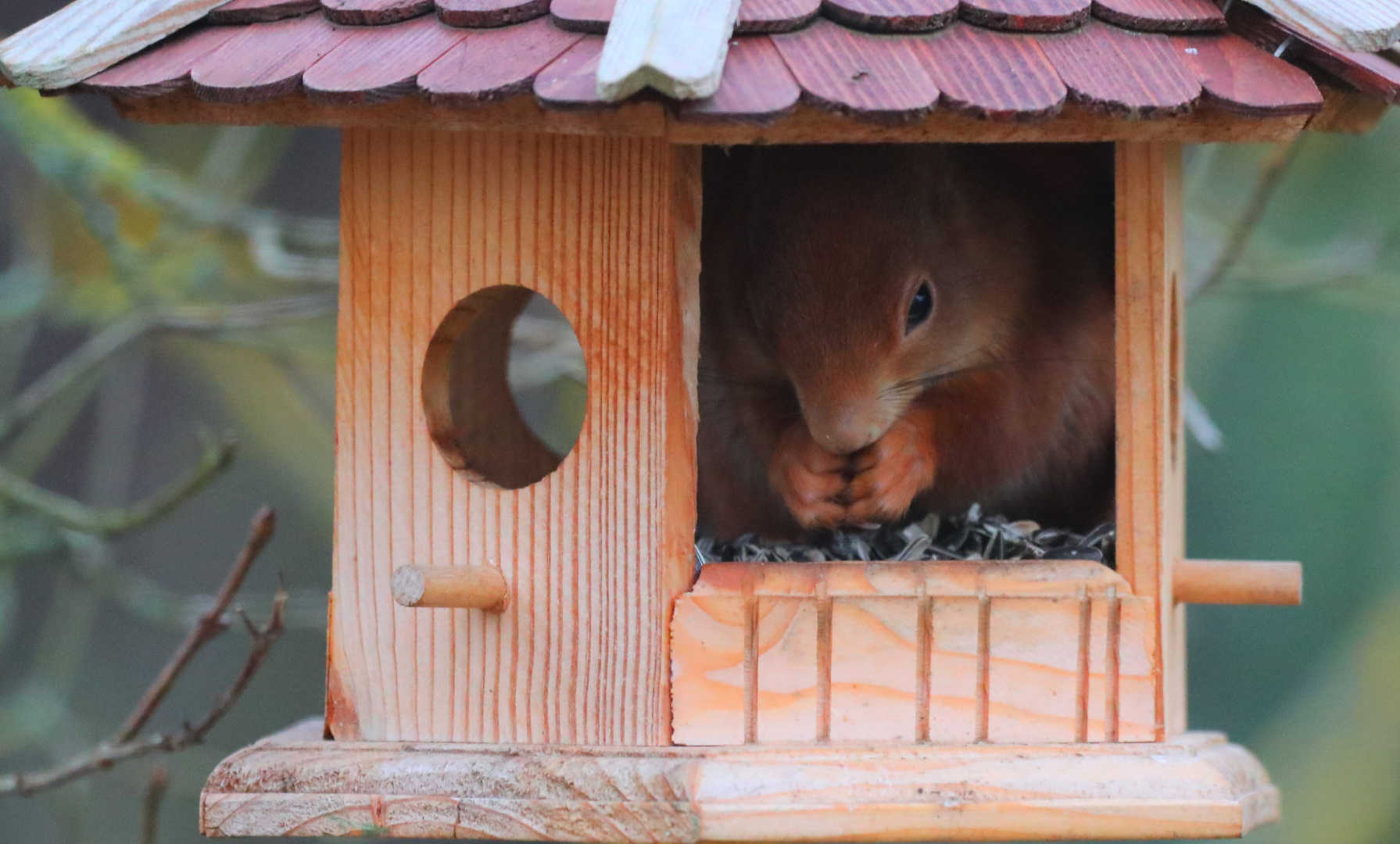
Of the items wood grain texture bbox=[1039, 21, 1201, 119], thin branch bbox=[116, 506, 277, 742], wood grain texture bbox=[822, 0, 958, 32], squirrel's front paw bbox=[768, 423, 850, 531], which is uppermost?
wood grain texture bbox=[822, 0, 958, 32]

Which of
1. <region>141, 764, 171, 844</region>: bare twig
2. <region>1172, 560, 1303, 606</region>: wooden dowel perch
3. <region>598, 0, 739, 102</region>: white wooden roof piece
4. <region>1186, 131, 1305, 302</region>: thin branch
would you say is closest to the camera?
<region>598, 0, 739, 102</region>: white wooden roof piece

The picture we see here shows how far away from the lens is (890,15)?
1.87 m

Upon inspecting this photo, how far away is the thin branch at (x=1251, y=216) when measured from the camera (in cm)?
323

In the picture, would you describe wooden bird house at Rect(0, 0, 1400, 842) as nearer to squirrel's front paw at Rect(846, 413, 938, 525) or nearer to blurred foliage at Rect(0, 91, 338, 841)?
squirrel's front paw at Rect(846, 413, 938, 525)

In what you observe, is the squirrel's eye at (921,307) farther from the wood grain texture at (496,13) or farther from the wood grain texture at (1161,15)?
the wood grain texture at (496,13)

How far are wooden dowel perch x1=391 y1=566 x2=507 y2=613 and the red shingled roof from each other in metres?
0.55

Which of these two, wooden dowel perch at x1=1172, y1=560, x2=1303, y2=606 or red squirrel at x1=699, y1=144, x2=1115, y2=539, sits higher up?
red squirrel at x1=699, y1=144, x2=1115, y2=539

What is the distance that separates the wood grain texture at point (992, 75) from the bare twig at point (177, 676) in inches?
47.5

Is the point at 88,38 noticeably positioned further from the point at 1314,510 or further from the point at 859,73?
the point at 1314,510

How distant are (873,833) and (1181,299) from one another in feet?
3.38

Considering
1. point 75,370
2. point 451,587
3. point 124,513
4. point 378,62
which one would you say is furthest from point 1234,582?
point 75,370

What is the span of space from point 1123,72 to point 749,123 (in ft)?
1.53

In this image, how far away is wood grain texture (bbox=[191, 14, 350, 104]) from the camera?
1.90 m

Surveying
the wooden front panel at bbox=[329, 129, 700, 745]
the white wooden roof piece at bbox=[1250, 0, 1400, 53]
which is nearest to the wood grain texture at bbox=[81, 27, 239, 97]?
the wooden front panel at bbox=[329, 129, 700, 745]
